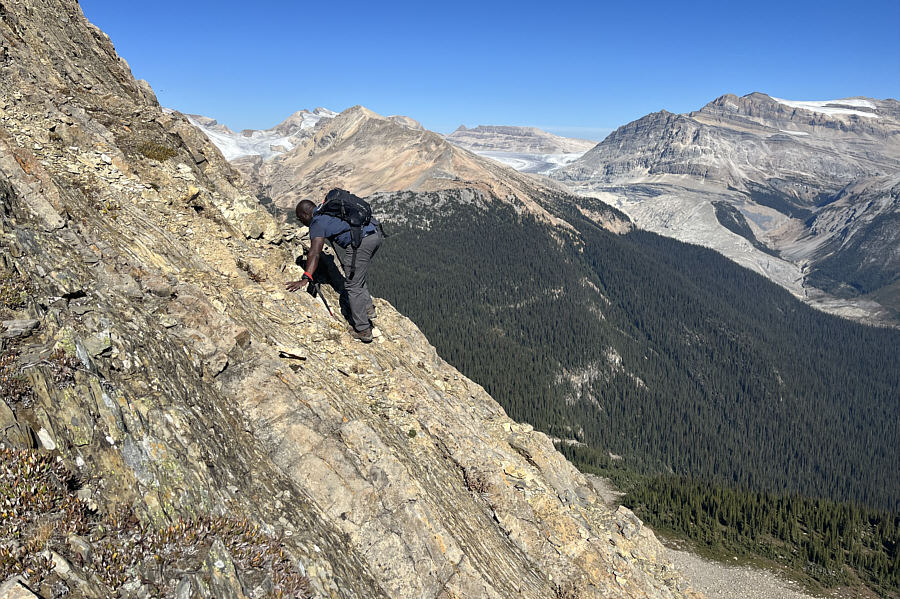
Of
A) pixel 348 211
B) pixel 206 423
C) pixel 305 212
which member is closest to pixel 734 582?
pixel 348 211

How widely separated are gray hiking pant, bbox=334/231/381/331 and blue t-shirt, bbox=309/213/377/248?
1.37ft

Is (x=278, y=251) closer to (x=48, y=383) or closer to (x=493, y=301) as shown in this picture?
(x=48, y=383)

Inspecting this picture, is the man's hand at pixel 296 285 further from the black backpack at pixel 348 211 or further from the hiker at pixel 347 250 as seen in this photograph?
the black backpack at pixel 348 211

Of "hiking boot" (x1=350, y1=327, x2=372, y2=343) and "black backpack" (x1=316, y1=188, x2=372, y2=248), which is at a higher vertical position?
"black backpack" (x1=316, y1=188, x2=372, y2=248)

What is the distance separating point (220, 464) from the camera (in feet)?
27.5

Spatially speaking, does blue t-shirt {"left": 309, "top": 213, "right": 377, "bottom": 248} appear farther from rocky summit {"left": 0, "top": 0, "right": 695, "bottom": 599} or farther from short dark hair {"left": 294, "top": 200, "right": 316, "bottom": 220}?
rocky summit {"left": 0, "top": 0, "right": 695, "bottom": 599}

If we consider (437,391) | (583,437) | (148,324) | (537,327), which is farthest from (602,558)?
(537,327)

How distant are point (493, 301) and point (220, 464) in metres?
181

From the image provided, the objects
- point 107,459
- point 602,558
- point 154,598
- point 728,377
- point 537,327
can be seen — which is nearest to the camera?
point 154,598

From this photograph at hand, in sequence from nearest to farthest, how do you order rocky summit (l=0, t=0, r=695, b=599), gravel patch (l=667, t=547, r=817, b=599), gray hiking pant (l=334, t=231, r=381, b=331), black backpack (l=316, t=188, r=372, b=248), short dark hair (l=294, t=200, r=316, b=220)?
rocky summit (l=0, t=0, r=695, b=599) → black backpack (l=316, t=188, r=372, b=248) → gray hiking pant (l=334, t=231, r=381, b=331) → short dark hair (l=294, t=200, r=316, b=220) → gravel patch (l=667, t=547, r=817, b=599)

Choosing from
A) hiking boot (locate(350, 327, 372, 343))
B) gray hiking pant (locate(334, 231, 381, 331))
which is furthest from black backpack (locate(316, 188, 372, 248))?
hiking boot (locate(350, 327, 372, 343))

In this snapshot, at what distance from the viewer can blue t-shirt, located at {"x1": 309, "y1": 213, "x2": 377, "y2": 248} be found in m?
14.1

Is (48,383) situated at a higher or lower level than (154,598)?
higher

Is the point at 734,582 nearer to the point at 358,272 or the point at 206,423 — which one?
the point at 358,272
